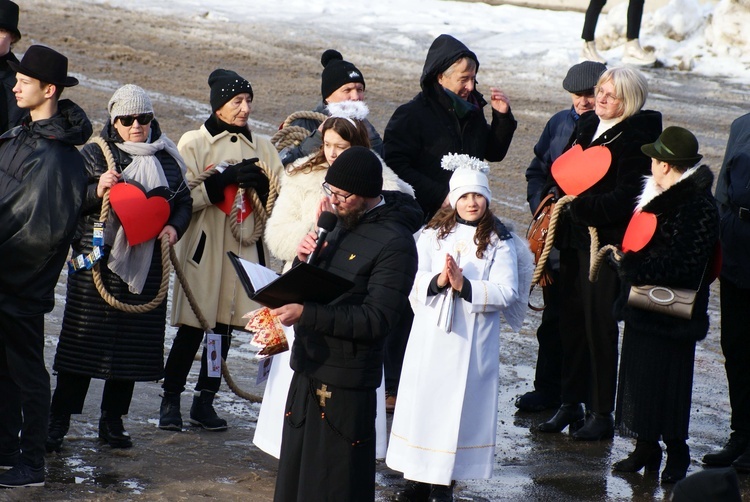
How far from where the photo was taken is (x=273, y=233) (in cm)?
573

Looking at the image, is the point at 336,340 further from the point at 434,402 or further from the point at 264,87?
the point at 264,87

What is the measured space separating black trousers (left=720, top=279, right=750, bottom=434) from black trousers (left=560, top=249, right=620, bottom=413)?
25.6 inches

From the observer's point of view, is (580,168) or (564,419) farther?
(564,419)

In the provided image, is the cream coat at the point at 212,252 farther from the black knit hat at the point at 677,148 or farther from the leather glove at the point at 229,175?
the black knit hat at the point at 677,148

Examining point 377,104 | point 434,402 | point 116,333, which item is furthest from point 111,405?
point 377,104

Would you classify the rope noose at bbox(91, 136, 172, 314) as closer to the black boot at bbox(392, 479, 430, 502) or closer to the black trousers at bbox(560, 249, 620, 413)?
the black boot at bbox(392, 479, 430, 502)

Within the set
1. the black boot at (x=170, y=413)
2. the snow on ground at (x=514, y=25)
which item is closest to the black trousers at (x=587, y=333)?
the black boot at (x=170, y=413)

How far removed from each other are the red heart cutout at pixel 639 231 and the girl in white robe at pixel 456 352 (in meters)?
0.72

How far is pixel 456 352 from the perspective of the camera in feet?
18.2

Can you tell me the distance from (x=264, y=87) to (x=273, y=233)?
11.1m

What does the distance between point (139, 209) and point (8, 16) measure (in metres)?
1.55

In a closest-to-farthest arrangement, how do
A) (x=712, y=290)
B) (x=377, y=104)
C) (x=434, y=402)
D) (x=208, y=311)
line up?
(x=434, y=402) → (x=208, y=311) → (x=712, y=290) → (x=377, y=104)

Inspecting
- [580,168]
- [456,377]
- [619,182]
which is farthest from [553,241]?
[456,377]

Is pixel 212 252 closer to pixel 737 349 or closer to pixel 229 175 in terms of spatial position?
pixel 229 175
